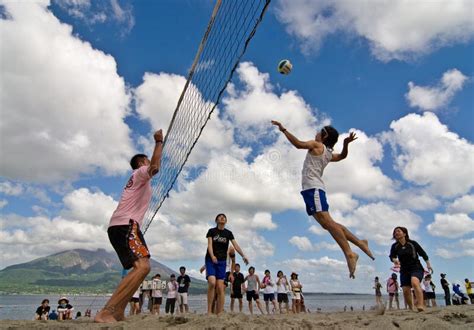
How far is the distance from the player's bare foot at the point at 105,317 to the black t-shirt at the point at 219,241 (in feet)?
8.84

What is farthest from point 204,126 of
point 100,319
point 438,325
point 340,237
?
point 438,325

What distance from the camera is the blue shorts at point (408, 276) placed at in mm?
5914

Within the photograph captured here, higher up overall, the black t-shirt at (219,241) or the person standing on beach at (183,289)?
the black t-shirt at (219,241)

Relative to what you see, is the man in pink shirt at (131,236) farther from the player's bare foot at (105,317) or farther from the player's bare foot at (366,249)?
the player's bare foot at (366,249)

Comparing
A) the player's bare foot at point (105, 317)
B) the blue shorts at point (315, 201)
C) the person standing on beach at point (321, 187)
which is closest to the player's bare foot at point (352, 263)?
the person standing on beach at point (321, 187)

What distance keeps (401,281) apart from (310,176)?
2.81 meters

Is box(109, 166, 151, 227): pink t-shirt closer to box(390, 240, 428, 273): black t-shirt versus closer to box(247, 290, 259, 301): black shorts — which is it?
box(390, 240, 428, 273): black t-shirt

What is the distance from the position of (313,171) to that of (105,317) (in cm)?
295

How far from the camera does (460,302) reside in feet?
50.1

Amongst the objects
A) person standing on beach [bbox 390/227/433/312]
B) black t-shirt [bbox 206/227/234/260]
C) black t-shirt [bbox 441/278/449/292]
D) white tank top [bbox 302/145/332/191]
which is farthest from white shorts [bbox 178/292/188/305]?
black t-shirt [bbox 441/278/449/292]

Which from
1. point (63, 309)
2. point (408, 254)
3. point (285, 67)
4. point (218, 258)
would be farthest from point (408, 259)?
point (63, 309)

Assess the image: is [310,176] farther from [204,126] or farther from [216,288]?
[204,126]

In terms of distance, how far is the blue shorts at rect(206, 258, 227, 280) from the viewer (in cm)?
587

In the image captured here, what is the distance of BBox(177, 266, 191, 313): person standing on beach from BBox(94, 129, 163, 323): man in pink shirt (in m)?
7.56
